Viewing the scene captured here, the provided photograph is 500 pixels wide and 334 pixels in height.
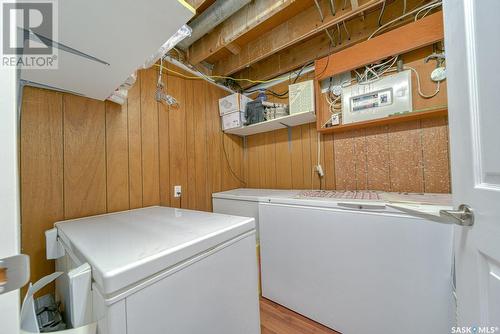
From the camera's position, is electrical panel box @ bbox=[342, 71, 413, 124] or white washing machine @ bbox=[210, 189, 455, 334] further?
electrical panel box @ bbox=[342, 71, 413, 124]

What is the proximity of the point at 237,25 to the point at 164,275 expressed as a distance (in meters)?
1.65

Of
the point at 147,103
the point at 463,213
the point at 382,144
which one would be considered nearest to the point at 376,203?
the point at 463,213

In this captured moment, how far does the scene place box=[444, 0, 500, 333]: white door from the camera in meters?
0.45

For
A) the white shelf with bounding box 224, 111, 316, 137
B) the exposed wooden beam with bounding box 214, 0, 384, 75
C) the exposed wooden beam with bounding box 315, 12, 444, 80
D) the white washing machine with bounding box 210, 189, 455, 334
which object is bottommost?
the white washing machine with bounding box 210, 189, 455, 334

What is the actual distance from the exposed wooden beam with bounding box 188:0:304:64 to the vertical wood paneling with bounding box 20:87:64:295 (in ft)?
3.71

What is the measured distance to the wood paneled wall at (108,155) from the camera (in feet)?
3.10

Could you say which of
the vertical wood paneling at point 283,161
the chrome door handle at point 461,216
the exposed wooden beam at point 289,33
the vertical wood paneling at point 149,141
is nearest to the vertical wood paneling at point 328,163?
the vertical wood paneling at point 283,161

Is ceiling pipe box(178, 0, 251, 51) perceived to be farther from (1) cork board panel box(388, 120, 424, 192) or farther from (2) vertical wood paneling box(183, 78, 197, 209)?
(1) cork board panel box(388, 120, 424, 192)

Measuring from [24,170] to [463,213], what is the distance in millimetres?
1711

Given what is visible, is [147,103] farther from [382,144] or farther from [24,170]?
[382,144]

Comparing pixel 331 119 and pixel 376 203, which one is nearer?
pixel 376 203

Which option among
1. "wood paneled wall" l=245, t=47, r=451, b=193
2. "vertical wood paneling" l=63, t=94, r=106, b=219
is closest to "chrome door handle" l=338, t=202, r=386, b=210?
"wood paneled wall" l=245, t=47, r=451, b=193

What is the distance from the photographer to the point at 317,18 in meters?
1.39

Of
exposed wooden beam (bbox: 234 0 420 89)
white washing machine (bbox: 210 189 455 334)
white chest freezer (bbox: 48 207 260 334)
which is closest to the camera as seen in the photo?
white chest freezer (bbox: 48 207 260 334)
